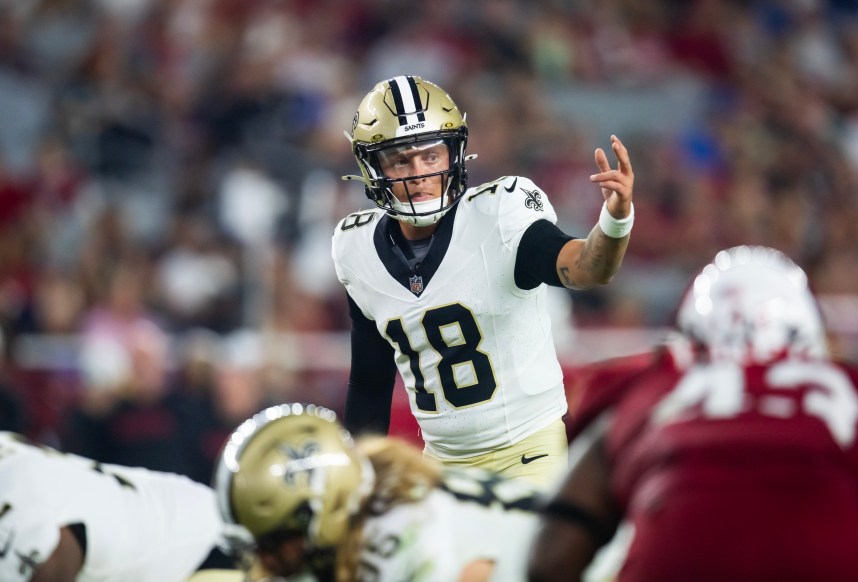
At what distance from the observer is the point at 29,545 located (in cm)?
380

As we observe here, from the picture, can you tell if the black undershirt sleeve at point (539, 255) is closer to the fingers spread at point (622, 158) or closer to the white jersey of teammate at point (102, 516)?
the fingers spread at point (622, 158)

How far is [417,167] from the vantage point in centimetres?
428

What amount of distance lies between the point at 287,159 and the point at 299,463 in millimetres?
6432

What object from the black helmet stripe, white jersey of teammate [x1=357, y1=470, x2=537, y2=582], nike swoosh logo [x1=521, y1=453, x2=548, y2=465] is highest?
the black helmet stripe

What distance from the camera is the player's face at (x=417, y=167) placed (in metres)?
4.23

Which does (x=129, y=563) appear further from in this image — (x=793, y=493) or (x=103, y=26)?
(x=103, y=26)

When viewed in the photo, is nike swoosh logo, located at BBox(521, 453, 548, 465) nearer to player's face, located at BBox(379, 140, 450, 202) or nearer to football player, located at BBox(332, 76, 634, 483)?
football player, located at BBox(332, 76, 634, 483)

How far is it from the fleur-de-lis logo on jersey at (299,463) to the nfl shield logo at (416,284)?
4.18 ft

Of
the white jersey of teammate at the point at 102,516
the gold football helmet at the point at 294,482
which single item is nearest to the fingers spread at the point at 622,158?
→ the gold football helmet at the point at 294,482

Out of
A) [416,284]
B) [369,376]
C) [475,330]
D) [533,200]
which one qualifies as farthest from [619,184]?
[369,376]

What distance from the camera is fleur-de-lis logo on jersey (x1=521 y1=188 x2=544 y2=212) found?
4195 mm

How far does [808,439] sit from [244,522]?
1.19 m

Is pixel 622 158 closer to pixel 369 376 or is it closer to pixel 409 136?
pixel 409 136

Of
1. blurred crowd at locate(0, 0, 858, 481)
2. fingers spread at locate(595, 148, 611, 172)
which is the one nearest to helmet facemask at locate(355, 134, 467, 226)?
fingers spread at locate(595, 148, 611, 172)
